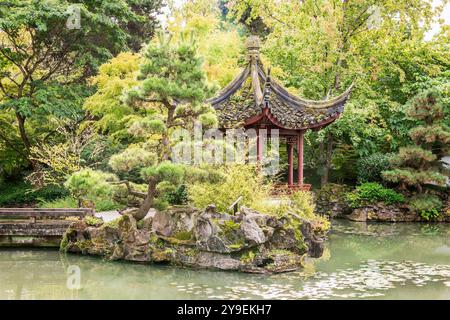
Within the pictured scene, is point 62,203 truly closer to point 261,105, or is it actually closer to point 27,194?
point 27,194

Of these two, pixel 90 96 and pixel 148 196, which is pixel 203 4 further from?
pixel 148 196

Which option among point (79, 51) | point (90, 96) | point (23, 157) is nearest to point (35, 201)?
point (23, 157)

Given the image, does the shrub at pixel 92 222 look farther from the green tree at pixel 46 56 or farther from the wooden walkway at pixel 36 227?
the green tree at pixel 46 56

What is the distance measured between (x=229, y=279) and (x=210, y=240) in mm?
873

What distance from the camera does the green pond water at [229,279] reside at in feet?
35.4

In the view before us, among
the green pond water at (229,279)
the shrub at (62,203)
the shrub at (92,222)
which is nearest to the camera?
the green pond water at (229,279)

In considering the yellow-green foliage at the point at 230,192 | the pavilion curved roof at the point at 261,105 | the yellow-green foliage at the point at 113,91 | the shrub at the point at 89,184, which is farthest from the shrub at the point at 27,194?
the shrub at the point at 89,184

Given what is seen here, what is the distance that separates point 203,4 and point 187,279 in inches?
840

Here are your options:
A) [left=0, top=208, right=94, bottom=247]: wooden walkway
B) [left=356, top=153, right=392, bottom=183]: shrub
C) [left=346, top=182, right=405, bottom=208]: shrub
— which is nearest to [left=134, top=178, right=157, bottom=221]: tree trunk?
[left=0, top=208, right=94, bottom=247]: wooden walkway

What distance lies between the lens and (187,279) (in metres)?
11.8

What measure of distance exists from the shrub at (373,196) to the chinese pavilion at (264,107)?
4.00m

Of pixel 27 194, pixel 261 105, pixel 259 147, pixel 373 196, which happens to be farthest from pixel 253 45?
pixel 27 194

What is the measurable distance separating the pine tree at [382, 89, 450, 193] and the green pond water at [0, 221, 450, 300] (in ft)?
16.8

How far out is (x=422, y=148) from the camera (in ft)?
67.8
